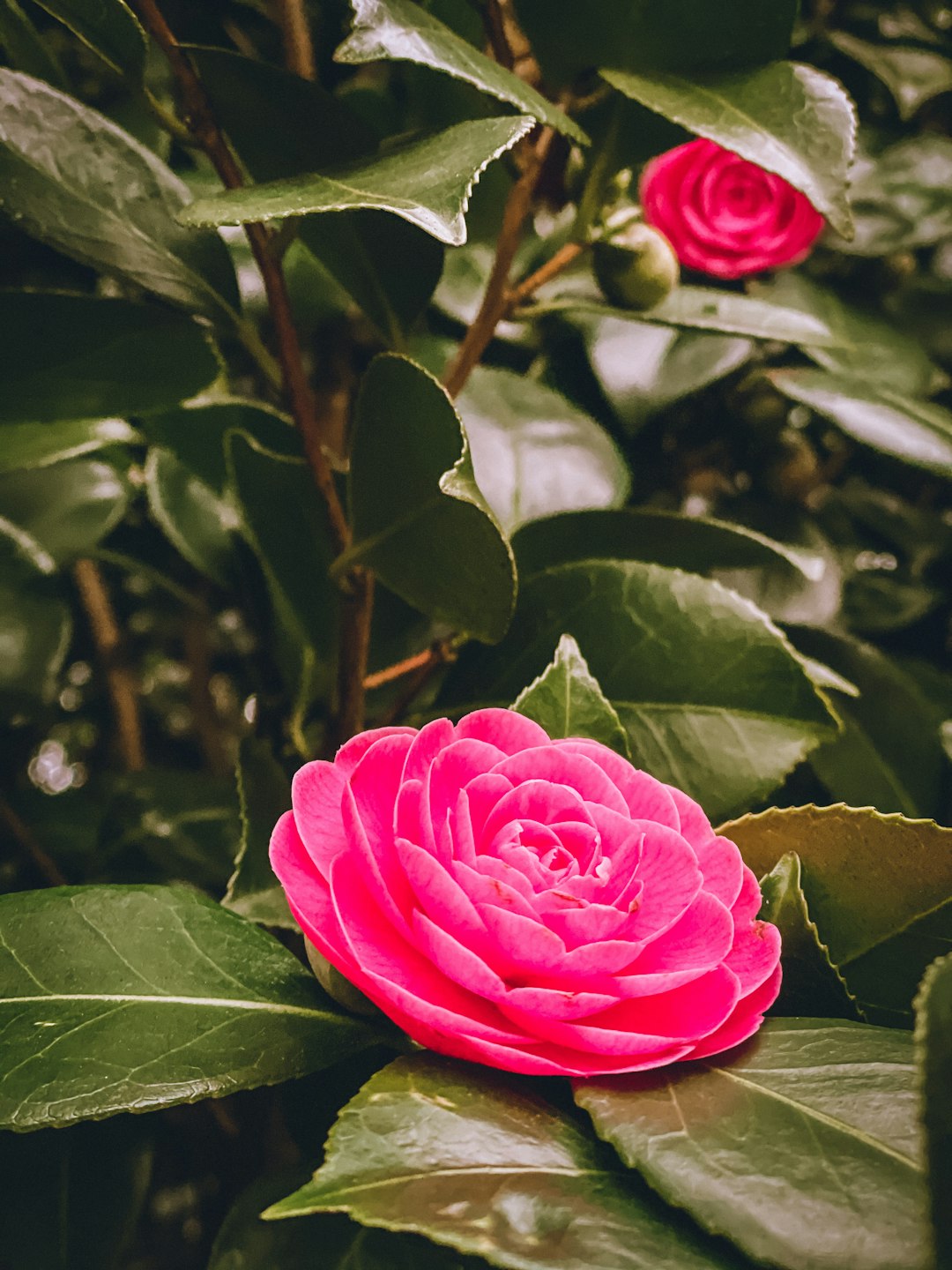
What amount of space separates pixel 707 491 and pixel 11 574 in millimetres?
631

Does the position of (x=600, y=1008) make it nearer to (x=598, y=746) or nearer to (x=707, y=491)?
(x=598, y=746)

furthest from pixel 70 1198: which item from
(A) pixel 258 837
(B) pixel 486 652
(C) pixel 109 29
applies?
(C) pixel 109 29

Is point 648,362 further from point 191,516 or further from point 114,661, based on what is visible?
point 114,661

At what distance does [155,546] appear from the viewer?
37.2 inches

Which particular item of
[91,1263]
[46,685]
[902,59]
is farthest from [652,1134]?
[902,59]

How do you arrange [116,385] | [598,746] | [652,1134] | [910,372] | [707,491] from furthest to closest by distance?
[707,491], [910,372], [116,385], [598,746], [652,1134]

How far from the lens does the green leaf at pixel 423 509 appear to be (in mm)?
402

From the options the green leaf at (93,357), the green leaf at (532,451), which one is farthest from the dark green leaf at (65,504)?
the green leaf at (532,451)

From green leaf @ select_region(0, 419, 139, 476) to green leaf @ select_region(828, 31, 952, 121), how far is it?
74cm

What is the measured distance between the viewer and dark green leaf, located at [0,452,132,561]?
2.28 feet

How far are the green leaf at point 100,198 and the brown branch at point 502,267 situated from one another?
133 mm

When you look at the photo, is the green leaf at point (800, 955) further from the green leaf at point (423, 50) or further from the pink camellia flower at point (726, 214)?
the pink camellia flower at point (726, 214)

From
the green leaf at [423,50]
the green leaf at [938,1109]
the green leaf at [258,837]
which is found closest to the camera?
the green leaf at [938,1109]

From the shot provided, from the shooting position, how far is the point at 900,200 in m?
0.90
